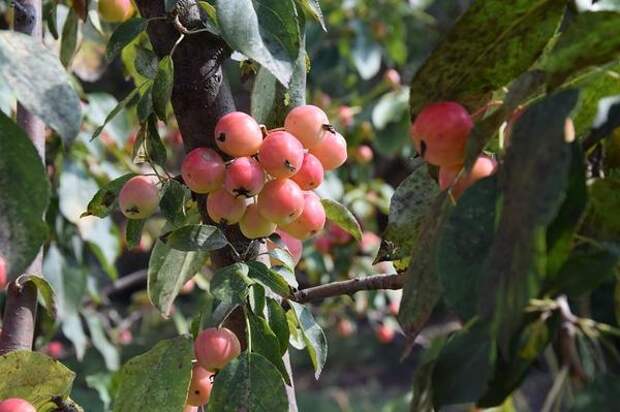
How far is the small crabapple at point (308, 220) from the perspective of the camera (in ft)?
2.60

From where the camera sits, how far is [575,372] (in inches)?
17.7

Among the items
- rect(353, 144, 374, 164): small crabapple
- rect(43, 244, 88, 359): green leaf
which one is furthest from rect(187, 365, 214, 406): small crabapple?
rect(353, 144, 374, 164): small crabapple

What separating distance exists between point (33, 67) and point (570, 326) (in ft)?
1.02

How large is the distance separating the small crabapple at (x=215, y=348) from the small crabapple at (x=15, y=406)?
131 mm

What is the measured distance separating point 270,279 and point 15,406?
209mm

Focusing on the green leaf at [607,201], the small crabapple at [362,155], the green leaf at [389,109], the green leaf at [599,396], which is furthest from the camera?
the small crabapple at [362,155]

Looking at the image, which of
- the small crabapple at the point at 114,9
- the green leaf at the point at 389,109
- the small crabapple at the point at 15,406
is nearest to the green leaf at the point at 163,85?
the small crabapple at the point at 15,406

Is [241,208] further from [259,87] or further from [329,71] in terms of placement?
[329,71]

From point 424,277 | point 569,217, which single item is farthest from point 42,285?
point 569,217

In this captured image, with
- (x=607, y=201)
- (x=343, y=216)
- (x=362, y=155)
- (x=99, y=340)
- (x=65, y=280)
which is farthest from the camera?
(x=362, y=155)

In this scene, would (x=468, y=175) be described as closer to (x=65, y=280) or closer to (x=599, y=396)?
(x=599, y=396)

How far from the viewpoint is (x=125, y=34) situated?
800 millimetres

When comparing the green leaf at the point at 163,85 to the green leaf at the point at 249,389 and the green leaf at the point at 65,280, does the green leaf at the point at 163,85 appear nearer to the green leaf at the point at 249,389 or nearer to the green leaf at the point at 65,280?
the green leaf at the point at 249,389

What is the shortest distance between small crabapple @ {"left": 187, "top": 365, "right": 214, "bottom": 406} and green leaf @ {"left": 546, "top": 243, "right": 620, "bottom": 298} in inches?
16.0
